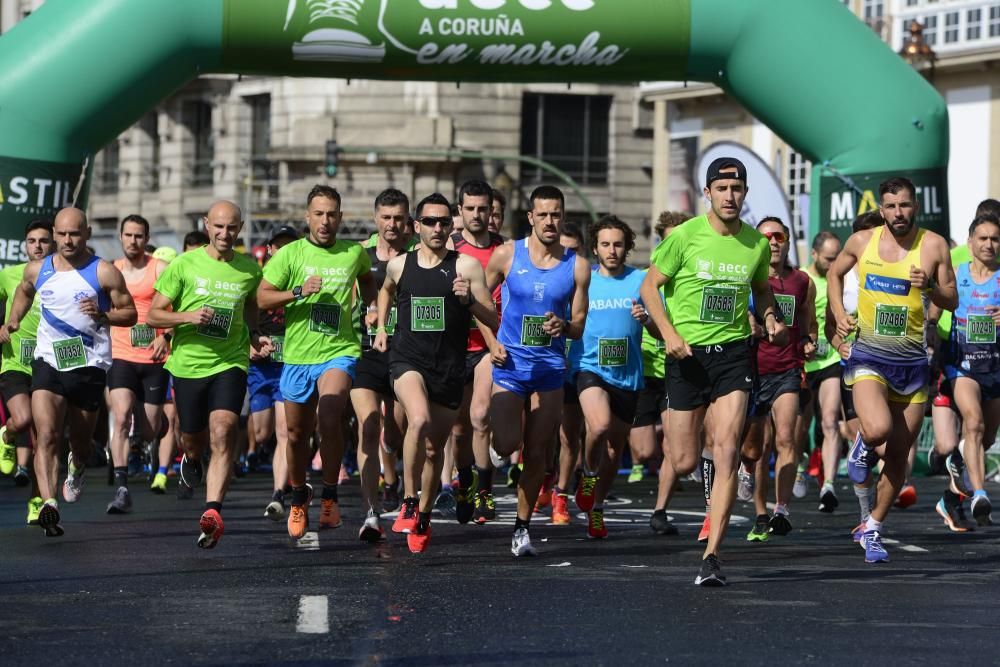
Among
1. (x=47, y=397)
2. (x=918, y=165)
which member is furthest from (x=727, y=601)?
(x=918, y=165)

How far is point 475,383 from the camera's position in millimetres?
12961

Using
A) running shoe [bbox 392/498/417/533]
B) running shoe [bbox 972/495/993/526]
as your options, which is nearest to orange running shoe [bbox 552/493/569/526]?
running shoe [bbox 392/498/417/533]

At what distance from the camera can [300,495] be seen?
456 inches

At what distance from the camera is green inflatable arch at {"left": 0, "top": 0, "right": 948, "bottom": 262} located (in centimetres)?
1578

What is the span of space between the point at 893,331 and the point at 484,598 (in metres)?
3.25

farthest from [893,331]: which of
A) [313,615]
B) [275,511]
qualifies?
Result: [313,615]

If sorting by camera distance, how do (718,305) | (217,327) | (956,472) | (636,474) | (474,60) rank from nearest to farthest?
(718,305) → (217,327) → (956,472) → (474,60) → (636,474)

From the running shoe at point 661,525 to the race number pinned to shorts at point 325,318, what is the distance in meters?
2.33

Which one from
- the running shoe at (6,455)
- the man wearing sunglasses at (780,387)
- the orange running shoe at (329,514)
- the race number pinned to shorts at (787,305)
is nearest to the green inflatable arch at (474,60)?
the running shoe at (6,455)

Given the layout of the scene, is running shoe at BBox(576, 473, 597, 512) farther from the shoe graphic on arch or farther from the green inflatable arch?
the shoe graphic on arch

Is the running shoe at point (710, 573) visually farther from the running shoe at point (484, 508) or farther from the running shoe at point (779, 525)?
the running shoe at point (484, 508)

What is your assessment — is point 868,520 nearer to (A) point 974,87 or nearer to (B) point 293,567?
(B) point 293,567

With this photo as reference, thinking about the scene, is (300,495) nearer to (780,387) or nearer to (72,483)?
(72,483)

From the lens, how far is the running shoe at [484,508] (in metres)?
12.7
